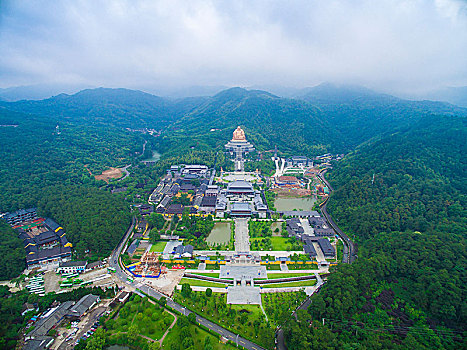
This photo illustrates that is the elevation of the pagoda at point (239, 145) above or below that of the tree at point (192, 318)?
above

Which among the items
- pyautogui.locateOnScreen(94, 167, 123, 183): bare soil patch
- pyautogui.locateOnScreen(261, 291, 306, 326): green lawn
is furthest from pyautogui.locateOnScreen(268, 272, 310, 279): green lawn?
pyautogui.locateOnScreen(94, 167, 123, 183): bare soil patch

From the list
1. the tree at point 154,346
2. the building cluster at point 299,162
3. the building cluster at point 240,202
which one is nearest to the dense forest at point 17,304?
the tree at point 154,346

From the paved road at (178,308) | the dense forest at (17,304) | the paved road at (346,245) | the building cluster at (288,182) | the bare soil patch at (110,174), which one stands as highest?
the dense forest at (17,304)

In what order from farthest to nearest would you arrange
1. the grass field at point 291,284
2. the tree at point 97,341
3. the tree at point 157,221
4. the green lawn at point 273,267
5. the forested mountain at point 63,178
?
1. the tree at point 157,221
2. the forested mountain at point 63,178
3. the green lawn at point 273,267
4. the grass field at point 291,284
5. the tree at point 97,341

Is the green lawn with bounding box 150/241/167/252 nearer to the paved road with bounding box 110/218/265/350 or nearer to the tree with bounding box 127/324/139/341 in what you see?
the paved road with bounding box 110/218/265/350

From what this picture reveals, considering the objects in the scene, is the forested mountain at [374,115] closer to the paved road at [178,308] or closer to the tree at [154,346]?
the paved road at [178,308]
